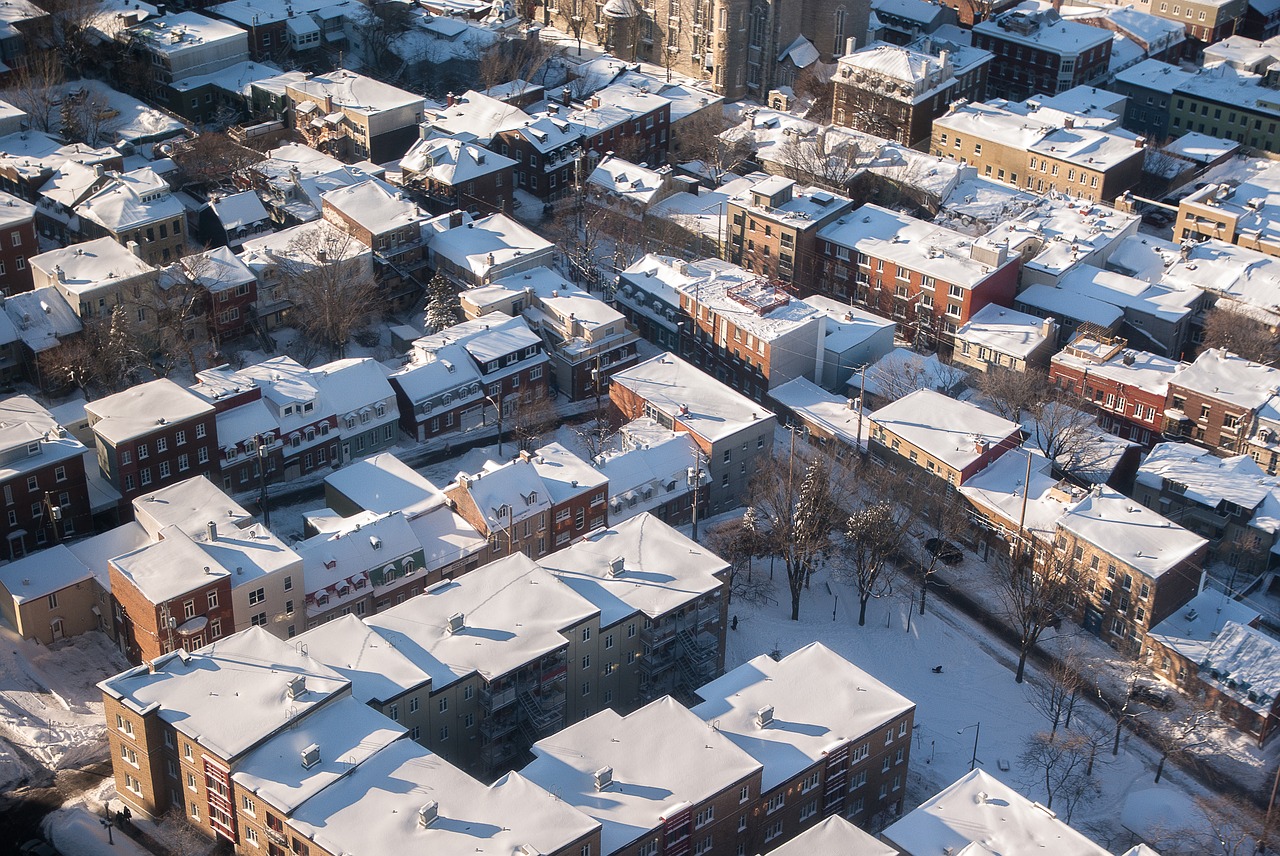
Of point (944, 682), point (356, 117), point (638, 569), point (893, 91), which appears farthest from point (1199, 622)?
point (356, 117)

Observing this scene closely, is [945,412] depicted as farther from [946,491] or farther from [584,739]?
[584,739]

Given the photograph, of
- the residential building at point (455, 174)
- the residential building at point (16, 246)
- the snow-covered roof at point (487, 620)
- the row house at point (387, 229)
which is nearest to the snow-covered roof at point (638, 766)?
the snow-covered roof at point (487, 620)

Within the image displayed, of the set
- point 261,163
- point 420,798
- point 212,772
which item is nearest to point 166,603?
point 212,772

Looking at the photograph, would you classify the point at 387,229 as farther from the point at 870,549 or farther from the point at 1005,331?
the point at 870,549

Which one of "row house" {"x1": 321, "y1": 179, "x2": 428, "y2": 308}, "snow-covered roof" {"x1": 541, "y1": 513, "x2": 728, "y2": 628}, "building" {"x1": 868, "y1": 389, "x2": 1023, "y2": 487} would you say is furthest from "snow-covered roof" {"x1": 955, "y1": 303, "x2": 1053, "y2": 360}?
"row house" {"x1": 321, "y1": 179, "x2": 428, "y2": 308}

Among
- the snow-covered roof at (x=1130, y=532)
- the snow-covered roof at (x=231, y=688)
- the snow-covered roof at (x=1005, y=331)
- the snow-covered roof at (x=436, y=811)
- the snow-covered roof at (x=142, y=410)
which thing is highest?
the snow-covered roof at (x=142, y=410)

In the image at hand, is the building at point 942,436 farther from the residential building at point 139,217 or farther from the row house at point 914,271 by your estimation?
the residential building at point 139,217
